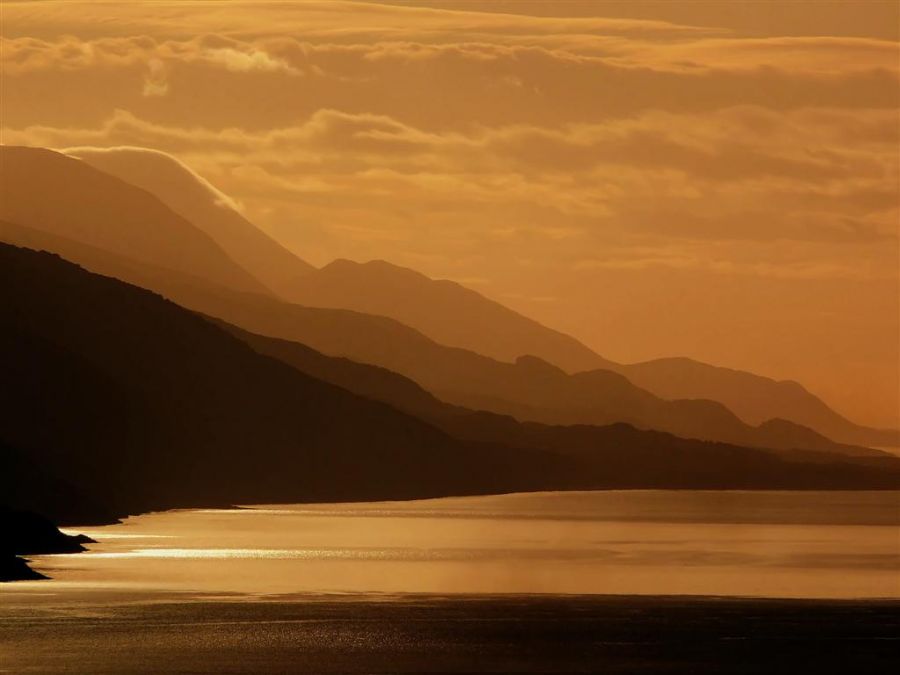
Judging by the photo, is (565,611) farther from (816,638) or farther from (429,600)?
(816,638)

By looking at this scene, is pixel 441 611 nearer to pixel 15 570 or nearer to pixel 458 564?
pixel 15 570

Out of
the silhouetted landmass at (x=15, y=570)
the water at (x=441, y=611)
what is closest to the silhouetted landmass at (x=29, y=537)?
the water at (x=441, y=611)

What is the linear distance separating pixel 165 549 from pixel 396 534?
4406cm

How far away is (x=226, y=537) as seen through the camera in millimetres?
168125

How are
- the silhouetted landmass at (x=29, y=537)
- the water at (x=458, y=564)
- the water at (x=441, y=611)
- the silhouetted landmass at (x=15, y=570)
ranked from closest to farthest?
the water at (x=441, y=611) → the silhouetted landmass at (x=15, y=570) → the water at (x=458, y=564) → the silhouetted landmass at (x=29, y=537)

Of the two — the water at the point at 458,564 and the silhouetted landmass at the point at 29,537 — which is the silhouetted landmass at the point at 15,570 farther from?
the silhouetted landmass at the point at 29,537

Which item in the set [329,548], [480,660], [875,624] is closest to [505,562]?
[329,548]

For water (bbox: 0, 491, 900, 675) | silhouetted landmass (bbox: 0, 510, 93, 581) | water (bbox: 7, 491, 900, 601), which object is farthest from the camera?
silhouetted landmass (bbox: 0, 510, 93, 581)

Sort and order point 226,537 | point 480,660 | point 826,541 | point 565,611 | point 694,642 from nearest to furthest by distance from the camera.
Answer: point 480,660 < point 694,642 < point 565,611 < point 226,537 < point 826,541

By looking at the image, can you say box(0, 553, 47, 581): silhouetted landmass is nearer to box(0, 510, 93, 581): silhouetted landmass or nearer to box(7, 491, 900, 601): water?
box(7, 491, 900, 601): water

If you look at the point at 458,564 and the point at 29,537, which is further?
the point at 458,564

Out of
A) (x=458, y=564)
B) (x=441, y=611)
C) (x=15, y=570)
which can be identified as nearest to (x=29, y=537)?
(x=15, y=570)

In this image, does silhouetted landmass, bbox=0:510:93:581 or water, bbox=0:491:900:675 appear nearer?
water, bbox=0:491:900:675

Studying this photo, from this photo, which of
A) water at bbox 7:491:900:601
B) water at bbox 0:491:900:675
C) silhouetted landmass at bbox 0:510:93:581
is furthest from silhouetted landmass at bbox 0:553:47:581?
silhouetted landmass at bbox 0:510:93:581
